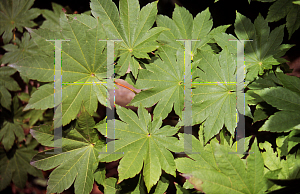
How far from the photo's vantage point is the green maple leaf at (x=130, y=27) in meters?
1.26

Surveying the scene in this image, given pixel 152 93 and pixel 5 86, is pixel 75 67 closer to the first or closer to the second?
pixel 152 93

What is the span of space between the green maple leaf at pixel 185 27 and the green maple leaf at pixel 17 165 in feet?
6.33

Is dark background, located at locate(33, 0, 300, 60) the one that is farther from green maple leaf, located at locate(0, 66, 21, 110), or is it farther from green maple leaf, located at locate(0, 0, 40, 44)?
green maple leaf, located at locate(0, 66, 21, 110)

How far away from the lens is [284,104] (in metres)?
1.12

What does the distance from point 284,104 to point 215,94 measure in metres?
0.39

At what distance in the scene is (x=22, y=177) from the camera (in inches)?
87.0

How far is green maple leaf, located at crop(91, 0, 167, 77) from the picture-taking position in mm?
1265

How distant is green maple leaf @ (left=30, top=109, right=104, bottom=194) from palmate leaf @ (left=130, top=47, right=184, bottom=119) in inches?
15.4

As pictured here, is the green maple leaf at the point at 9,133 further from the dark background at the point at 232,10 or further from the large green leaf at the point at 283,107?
the large green leaf at the point at 283,107

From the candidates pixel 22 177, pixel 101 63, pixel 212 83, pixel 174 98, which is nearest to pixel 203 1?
pixel 212 83

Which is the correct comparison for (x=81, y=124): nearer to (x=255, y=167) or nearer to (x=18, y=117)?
(x=255, y=167)

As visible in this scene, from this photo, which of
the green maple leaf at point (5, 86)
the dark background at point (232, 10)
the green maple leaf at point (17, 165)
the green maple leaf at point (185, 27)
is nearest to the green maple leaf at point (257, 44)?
the green maple leaf at point (185, 27)

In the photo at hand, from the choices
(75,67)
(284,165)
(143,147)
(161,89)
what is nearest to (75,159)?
(143,147)

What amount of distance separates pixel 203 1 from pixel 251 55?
70 centimetres
